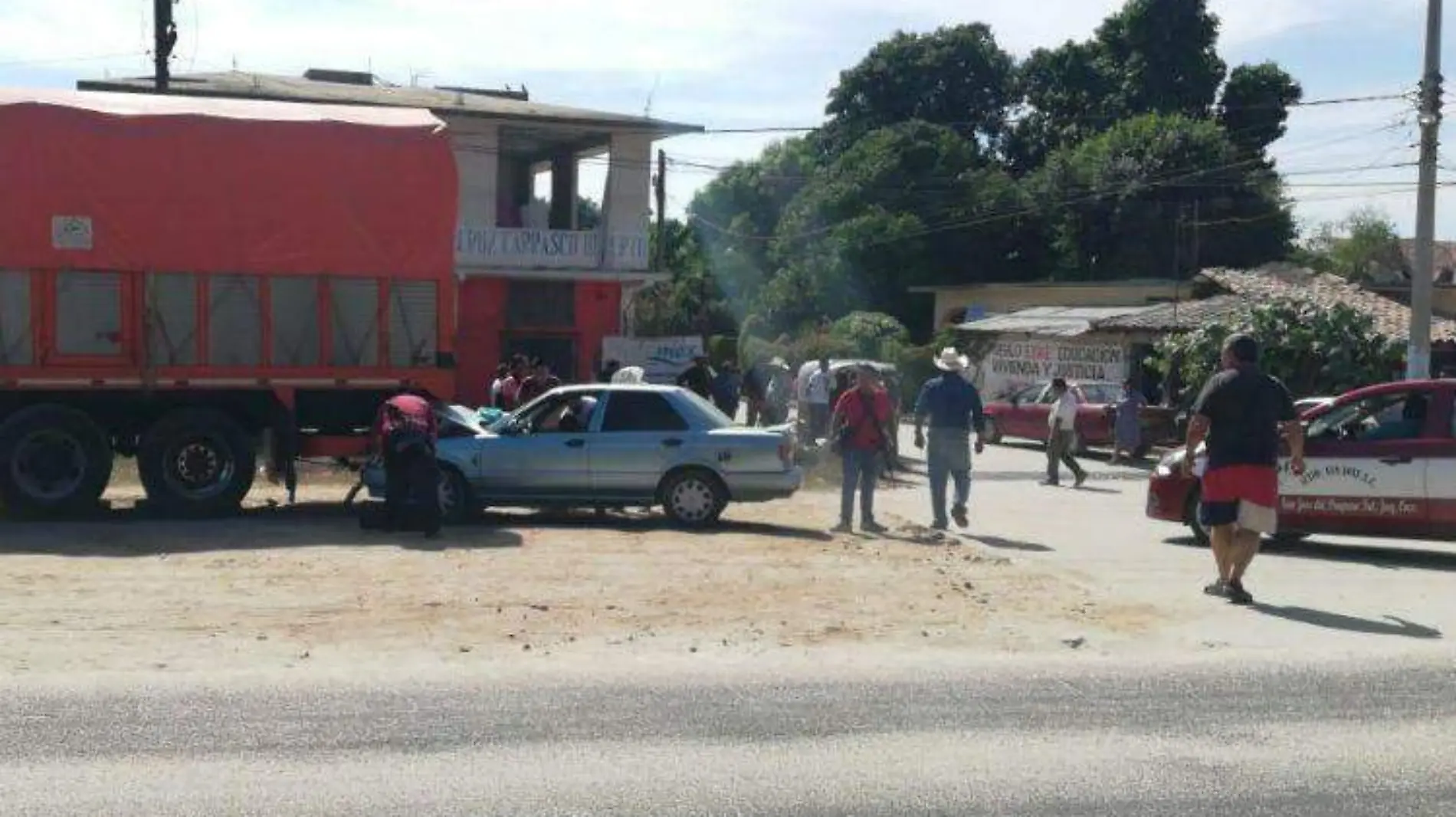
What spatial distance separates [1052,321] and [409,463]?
32.0 m

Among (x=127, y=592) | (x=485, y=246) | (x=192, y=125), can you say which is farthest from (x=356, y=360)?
(x=485, y=246)

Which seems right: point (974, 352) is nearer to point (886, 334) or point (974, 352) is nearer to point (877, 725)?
point (886, 334)

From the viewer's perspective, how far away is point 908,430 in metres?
40.8

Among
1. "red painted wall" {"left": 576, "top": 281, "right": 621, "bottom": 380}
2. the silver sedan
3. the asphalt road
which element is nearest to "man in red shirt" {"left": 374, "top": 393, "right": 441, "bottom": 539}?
the silver sedan

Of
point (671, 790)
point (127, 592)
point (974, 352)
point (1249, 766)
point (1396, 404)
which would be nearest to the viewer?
point (671, 790)

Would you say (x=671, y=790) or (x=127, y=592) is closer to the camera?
(x=671, y=790)

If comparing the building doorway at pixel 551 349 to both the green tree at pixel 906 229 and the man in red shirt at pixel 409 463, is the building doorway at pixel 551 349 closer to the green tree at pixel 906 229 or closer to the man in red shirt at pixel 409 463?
the man in red shirt at pixel 409 463

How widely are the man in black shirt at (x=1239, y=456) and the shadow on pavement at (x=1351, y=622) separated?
376 mm

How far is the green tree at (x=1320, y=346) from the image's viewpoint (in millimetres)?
30156

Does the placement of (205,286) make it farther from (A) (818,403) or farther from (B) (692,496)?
(A) (818,403)

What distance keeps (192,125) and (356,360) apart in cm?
273

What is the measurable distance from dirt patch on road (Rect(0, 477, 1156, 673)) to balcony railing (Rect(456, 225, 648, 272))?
19.8 meters

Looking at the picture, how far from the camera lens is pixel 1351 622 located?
1133 cm

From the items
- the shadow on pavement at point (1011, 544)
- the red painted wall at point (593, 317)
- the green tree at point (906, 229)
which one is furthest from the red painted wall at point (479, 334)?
the green tree at point (906, 229)
